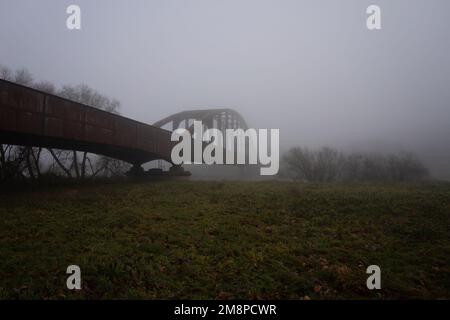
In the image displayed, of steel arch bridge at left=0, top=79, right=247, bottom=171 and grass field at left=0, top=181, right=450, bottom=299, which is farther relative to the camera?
steel arch bridge at left=0, top=79, right=247, bottom=171

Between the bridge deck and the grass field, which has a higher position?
the bridge deck

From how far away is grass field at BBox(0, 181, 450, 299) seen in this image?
16.5 ft

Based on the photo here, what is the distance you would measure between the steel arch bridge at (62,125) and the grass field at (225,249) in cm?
426

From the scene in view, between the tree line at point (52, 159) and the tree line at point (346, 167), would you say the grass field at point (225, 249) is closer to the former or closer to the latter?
the tree line at point (52, 159)

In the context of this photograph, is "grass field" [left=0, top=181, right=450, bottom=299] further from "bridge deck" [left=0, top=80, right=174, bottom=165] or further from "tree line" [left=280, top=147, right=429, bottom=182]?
"tree line" [left=280, top=147, right=429, bottom=182]

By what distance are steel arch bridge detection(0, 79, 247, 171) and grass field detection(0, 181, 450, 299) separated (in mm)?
4261

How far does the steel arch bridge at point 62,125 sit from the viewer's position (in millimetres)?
12547

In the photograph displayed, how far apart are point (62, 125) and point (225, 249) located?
545 inches

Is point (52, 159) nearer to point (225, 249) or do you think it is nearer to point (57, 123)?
point (57, 123)

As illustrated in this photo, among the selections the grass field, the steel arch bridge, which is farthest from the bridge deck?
the grass field

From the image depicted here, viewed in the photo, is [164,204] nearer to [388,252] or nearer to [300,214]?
[300,214]

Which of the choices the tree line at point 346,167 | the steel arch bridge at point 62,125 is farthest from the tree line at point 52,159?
the tree line at point 346,167
